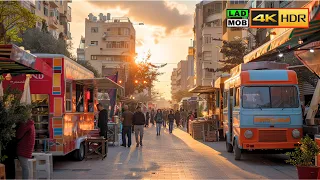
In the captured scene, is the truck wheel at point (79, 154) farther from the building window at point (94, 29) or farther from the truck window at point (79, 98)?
the building window at point (94, 29)

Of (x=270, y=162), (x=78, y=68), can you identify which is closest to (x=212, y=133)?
(x=270, y=162)

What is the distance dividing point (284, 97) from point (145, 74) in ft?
134

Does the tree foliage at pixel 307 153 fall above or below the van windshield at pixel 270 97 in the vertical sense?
below

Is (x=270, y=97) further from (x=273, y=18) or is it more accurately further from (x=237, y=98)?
(x=273, y=18)

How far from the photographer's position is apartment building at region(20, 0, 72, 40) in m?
45.4

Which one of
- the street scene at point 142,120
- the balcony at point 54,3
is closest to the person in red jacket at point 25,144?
the street scene at point 142,120

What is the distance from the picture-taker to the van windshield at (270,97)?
1367cm

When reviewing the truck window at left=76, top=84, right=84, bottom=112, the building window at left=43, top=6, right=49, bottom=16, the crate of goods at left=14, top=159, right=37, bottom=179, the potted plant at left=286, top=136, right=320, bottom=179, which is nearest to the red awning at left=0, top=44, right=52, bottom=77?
the crate of goods at left=14, top=159, right=37, bottom=179

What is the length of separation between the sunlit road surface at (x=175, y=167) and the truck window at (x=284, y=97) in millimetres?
1854

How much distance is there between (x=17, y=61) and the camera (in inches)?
326

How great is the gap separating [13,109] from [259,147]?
746 centimetres

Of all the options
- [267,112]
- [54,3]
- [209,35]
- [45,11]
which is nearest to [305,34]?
[267,112]

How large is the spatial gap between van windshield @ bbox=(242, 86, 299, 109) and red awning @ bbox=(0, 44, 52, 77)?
6340mm

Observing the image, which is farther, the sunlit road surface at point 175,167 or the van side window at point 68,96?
the van side window at point 68,96
